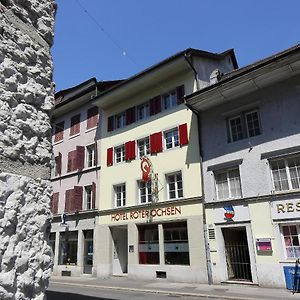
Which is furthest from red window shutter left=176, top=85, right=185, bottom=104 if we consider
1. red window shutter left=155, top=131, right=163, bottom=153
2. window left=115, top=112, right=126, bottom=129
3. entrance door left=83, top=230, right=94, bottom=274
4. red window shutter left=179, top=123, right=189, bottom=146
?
entrance door left=83, top=230, right=94, bottom=274

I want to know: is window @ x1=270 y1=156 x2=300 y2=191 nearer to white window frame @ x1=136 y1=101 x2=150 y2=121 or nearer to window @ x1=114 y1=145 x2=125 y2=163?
white window frame @ x1=136 y1=101 x2=150 y2=121

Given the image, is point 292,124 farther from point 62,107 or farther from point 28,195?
point 62,107

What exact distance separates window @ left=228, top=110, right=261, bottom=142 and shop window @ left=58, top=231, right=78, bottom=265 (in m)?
14.5

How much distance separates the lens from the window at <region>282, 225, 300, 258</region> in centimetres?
1422

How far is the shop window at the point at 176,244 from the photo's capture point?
59.6ft

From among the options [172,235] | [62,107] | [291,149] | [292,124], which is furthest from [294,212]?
[62,107]

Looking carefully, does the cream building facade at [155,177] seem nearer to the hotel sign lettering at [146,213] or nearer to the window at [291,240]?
the hotel sign lettering at [146,213]

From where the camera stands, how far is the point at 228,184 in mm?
17047

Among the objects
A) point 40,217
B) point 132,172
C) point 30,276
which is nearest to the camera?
point 30,276

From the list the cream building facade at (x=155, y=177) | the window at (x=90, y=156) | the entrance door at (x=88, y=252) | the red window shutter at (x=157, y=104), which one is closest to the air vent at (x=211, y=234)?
the cream building facade at (x=155, y=177)

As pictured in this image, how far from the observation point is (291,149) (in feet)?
48.8

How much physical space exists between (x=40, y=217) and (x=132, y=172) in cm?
2053

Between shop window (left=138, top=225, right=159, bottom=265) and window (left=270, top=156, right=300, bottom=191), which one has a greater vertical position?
window (left=270, top=156, right=300, bottom=191)

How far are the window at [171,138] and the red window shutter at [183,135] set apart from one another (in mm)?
605
